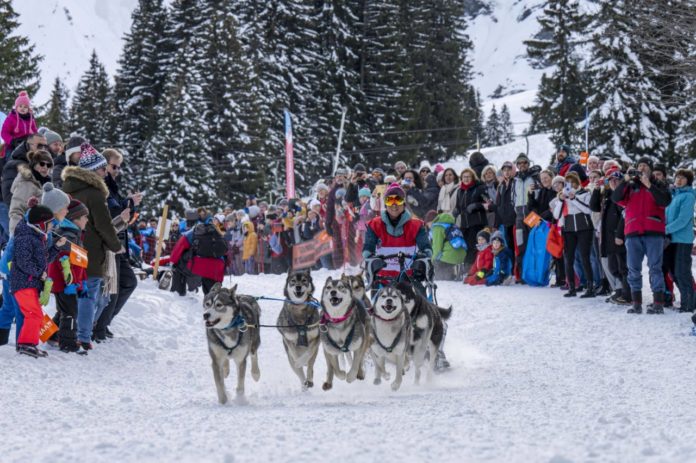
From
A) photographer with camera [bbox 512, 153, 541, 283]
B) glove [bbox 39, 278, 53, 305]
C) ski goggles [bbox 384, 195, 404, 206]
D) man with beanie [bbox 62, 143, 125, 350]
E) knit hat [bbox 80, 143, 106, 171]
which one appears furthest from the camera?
photographer with camera [bbox 512, 153, 541, 283]

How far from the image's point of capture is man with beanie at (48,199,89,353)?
7.93 metres

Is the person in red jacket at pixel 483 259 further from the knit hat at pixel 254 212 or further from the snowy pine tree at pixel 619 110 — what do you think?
the snowy pine tree at pixel 619 110

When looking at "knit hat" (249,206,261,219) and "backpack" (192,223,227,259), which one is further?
"knit hat" (249,206,261,219)

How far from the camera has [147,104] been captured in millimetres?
48188

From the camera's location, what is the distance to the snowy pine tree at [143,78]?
157 ft

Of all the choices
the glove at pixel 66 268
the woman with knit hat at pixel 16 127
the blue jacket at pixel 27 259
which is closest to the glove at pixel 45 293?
the blue jacket at pixel 27 259

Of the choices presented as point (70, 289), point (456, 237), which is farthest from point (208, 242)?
point (456, 237)

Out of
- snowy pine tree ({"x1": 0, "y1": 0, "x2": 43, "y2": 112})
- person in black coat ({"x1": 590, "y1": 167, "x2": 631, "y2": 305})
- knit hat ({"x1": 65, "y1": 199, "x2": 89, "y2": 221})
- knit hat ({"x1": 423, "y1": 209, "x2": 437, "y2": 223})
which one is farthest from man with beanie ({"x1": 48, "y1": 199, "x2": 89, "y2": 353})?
snowy pine tree ({"x1": 0, "y1": 0, "x2": 43, "y2": 112})

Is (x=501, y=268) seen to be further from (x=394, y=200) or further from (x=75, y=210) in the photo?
(x=75, y=210)

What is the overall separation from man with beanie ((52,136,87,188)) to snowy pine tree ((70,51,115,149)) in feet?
132

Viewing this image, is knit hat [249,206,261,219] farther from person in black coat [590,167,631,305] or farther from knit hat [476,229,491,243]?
person in black coat [590,167,631,305]

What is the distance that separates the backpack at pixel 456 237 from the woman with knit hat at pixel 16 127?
25.2 feet

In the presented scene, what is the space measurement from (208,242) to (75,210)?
4.29 m

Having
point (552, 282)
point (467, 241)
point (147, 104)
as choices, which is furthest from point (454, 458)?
point (147, 104)
